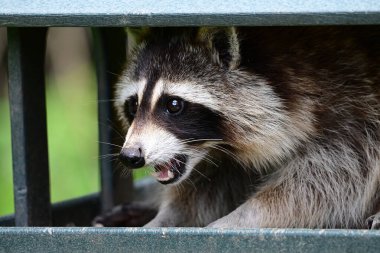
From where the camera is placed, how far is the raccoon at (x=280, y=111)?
461 cm

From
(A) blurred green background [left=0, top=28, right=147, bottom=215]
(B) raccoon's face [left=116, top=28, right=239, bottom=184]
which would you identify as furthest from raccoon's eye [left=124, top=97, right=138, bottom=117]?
(A) blurred green background [left=0, top=28, right=147, bottom=215]

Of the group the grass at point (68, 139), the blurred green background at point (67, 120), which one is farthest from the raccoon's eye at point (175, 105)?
the grass at point (68, 139)

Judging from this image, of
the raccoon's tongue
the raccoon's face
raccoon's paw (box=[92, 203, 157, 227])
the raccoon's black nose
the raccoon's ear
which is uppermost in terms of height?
the raccoon's ear

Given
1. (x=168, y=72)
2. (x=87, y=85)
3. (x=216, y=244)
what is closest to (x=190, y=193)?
(x=168, y=72)

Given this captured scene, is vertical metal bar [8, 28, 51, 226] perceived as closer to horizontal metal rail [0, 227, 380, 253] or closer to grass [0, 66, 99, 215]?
horizontal metal rail [0, 227, 380, 253]

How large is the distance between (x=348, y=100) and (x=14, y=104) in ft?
5.46

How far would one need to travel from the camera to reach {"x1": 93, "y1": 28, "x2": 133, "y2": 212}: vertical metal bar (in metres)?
5.79

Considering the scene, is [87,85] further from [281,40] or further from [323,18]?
[323,18]

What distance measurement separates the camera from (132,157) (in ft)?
14.2

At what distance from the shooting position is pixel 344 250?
3.83 m

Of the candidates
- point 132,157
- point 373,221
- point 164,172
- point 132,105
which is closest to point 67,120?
point 132,105

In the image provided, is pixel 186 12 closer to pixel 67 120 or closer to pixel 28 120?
pixel 28 120

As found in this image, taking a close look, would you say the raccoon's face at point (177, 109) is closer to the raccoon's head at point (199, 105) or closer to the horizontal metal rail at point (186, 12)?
the raccoon's head at point (199, 105)

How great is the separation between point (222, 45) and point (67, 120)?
474 cm
